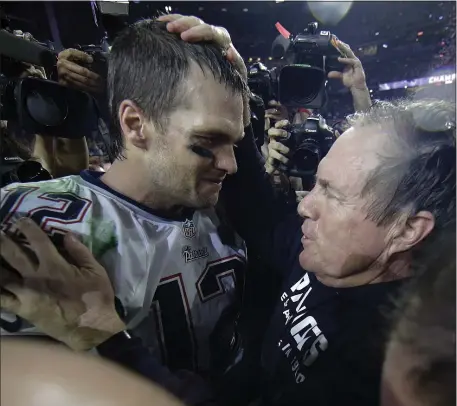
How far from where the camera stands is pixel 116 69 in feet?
2.03

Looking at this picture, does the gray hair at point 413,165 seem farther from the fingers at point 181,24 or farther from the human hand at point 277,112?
the fingers at point 181,24

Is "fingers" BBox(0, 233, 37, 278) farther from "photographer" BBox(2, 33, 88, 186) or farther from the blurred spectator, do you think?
the blurred spectator

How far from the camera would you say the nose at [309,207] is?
701mm

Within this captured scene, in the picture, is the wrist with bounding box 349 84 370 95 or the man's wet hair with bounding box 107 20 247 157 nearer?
the man's wet hair with bounding box 107 20 247 157

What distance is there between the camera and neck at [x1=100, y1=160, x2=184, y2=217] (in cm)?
64

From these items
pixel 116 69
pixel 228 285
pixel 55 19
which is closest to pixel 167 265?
pixel 228 285

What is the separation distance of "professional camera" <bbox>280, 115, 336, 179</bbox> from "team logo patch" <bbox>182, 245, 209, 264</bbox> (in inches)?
7.8

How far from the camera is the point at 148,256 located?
65 centimetres

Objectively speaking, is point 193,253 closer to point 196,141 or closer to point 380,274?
point 196,141

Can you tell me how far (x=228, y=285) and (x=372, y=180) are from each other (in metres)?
0.30

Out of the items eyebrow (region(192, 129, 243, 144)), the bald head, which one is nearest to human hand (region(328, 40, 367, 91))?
eyebrow (region(192, 129, 243, 144))

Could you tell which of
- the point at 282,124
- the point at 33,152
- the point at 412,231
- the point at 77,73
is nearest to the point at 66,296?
the point at 33,152

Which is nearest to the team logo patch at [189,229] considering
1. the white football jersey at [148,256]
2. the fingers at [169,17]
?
the white football jersey at [148,256]

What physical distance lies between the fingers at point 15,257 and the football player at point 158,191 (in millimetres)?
17
